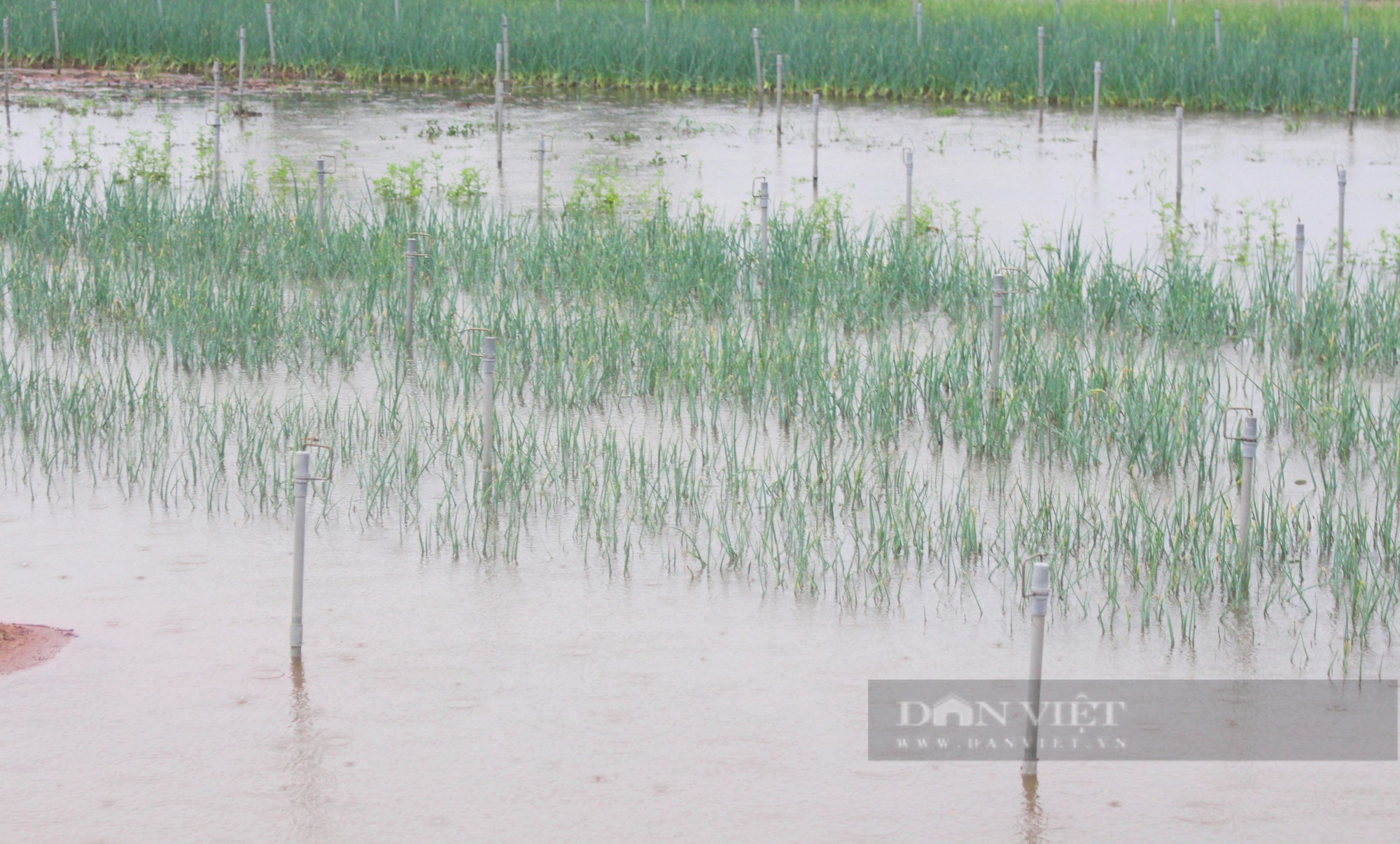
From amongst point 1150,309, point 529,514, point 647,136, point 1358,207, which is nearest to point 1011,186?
point 1358,207

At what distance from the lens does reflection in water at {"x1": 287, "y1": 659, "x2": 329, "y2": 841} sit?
13.1 feet

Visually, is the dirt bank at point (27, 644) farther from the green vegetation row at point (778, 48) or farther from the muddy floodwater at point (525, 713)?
the green vegetation row at point (778, 48)

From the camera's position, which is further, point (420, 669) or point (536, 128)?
point (536, 128)

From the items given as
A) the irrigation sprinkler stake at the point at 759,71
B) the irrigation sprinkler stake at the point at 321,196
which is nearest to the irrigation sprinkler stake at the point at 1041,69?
the irrigation sprinkler stake at the point at 759,71

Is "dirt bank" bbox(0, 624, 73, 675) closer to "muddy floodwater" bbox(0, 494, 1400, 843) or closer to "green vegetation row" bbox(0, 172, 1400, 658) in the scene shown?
"muddy floodwater" bbox(0, 494, 1400, 843)

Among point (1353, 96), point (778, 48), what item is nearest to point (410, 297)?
point (1353, 96)

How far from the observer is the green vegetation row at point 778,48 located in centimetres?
1998

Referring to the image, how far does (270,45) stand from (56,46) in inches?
121

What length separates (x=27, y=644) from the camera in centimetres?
499

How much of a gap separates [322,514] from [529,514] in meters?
0.77

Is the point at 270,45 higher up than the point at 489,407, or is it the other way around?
the point at 270,45

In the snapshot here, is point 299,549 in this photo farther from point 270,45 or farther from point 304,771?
point 270,45

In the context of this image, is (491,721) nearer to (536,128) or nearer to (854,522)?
(854,522)

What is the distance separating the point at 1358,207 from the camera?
44.0ft
